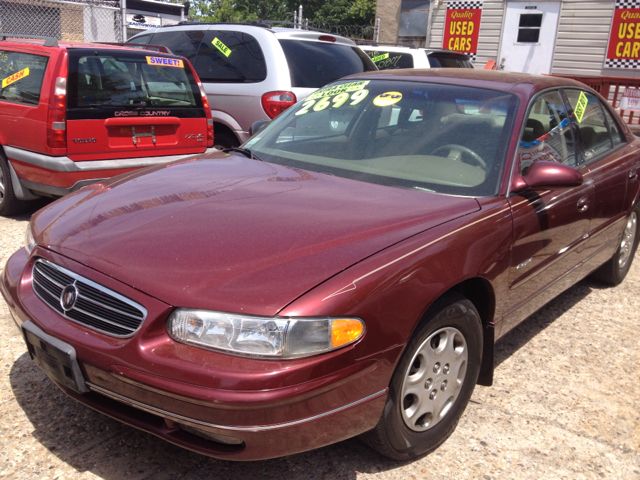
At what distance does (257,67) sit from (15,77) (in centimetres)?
245

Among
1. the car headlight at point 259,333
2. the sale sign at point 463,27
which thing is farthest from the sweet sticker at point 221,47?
the sale sign at point 463,27

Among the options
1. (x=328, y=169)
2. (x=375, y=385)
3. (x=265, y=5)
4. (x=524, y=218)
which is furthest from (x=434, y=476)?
(x=265, y=5)

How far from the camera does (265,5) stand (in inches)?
1740

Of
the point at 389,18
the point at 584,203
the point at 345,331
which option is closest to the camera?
the point at 345,331

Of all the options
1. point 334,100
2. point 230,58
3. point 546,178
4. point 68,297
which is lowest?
point 68,297

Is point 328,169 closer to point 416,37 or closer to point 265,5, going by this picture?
point 416,37

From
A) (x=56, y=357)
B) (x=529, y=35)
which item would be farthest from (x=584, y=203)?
(x=529, y=35)

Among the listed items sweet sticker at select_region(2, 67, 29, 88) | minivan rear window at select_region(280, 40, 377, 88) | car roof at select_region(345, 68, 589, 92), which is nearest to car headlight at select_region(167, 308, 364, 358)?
car roof at select_region(345, 68, 589, 92)

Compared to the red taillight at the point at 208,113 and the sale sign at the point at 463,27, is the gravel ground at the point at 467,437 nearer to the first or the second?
the red taillight at the point at 208,113

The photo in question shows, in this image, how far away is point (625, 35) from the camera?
16500 millimetres

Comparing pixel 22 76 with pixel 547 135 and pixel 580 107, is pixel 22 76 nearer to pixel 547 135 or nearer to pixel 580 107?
pixel 547 135

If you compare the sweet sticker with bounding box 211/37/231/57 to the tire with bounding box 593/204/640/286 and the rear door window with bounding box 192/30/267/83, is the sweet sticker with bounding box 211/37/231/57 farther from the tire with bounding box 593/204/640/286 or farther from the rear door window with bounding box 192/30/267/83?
the tire with bounding box 593/204/640/286

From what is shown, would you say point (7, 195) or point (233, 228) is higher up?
point (233, 228)

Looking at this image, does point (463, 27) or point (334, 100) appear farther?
point (463, 27)
